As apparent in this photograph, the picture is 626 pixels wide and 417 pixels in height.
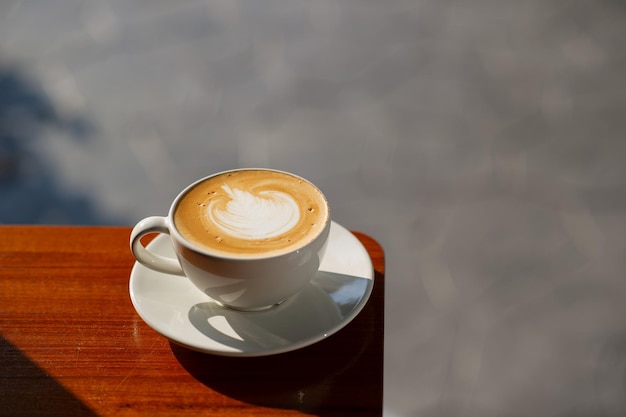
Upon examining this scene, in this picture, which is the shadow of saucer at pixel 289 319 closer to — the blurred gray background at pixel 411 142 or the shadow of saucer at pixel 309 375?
the shadow of saucer at pixel 309 375

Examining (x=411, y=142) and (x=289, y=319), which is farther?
(x=411, y=142)

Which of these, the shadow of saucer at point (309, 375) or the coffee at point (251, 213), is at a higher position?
the coffee at point (251, 213)

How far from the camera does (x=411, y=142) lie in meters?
1.74

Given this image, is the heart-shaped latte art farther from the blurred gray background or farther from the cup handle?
the blurred gray background

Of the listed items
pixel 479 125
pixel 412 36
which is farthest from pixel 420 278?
pixel 412 36

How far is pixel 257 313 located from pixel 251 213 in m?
0.10

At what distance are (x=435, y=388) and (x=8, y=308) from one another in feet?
2.71

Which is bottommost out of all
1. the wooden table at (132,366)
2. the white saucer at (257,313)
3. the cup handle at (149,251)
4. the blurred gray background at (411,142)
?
the blurred gray background at (411,142)

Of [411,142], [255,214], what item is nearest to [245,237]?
[255,214]

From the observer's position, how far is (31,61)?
6.63 feet

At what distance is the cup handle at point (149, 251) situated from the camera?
2.00ft

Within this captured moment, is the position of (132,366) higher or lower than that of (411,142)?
higher

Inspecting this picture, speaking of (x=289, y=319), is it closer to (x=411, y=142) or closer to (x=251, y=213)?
(x=251, y=213)

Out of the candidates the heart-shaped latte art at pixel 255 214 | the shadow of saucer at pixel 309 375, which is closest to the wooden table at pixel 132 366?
the shadow of saucer at pixel 309 375
